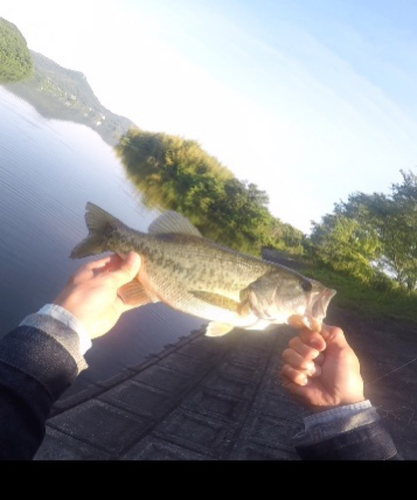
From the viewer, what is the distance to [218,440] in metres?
8.84

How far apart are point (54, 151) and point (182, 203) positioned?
56.3ft

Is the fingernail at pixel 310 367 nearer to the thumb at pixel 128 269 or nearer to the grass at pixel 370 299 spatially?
the thumb at pixel 128 269

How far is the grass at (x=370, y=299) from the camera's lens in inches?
841

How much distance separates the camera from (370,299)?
78.9ft

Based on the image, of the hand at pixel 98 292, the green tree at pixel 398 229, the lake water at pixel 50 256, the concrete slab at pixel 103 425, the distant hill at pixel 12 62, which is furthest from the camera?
the distant hill at pixel 12 62

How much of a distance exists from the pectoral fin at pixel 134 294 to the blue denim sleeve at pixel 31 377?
1.40 m

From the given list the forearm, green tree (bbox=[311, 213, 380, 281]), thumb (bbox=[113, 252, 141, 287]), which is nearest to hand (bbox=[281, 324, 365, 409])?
the forearm

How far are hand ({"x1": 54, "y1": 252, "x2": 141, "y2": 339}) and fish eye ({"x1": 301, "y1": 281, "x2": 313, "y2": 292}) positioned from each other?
1662mm

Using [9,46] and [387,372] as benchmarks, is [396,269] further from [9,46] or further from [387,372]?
[9,46]

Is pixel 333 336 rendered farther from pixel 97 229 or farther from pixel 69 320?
pixel 97 229

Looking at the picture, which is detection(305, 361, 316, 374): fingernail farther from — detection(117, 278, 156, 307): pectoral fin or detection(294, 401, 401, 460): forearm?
detection(117, 278, 156, 307): pectoral fin

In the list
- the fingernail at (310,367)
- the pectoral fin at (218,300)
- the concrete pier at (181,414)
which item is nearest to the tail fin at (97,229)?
the pectoral fin at (218,300)
